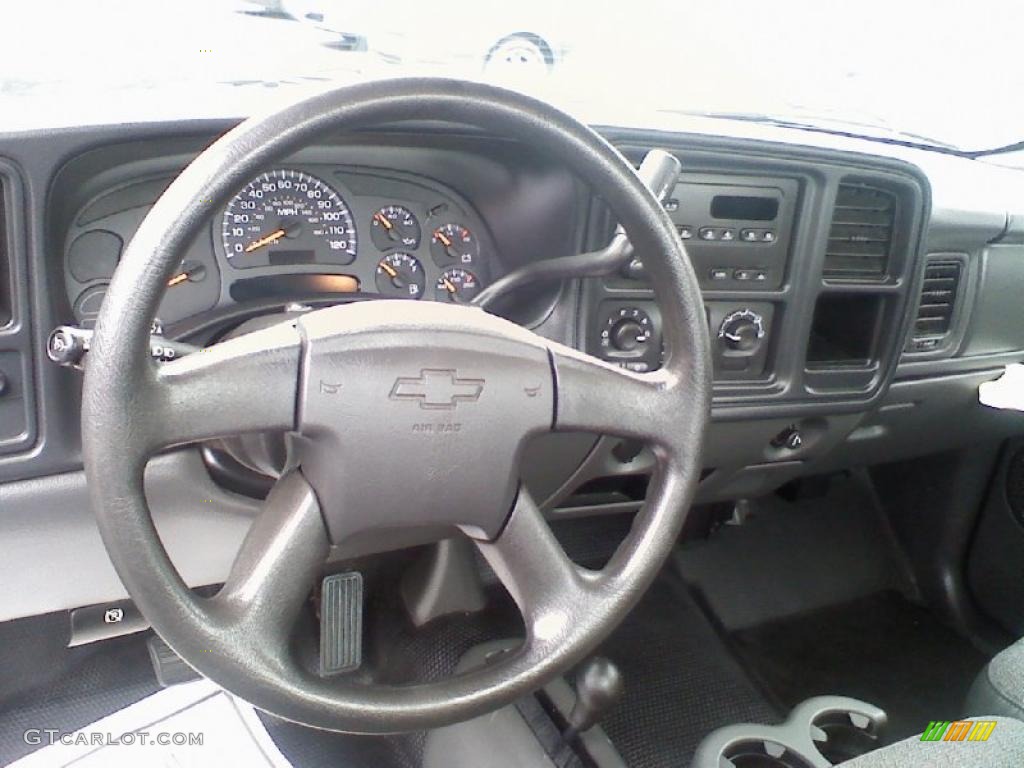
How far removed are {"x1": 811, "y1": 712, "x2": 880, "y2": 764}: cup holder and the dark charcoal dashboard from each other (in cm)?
41

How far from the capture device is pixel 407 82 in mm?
814

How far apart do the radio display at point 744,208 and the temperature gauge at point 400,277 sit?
0.43 meters

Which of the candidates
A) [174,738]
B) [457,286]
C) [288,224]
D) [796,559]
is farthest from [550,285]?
[796,559]

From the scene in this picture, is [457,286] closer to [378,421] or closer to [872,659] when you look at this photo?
[378,421]

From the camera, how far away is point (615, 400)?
3.05 ft

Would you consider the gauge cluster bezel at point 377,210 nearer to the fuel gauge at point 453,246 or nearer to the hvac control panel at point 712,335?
the fuel gauge at point 453,246

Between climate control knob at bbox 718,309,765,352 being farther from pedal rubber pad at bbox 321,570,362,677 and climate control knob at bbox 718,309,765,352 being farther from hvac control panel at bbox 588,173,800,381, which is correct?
pedal rubber pad at bbox 321,570,362,677

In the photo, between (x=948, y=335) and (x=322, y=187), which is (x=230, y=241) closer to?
(x=322, y=187)

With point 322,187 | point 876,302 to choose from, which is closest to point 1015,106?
point 876,302

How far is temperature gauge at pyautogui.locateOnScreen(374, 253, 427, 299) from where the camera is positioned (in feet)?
4.24

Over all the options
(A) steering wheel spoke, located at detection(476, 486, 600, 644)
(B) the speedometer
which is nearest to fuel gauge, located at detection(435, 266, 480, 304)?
(B) the speedometer

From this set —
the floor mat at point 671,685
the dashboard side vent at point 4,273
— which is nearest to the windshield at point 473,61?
the dashboard side vent at point 4,273

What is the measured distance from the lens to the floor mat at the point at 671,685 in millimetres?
1665

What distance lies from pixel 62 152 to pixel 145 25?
53 centimetres
